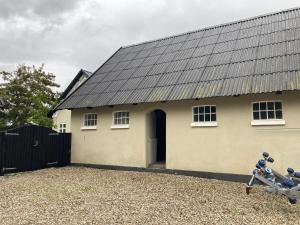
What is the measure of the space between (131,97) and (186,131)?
3.06m

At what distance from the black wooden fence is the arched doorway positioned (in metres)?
5.11

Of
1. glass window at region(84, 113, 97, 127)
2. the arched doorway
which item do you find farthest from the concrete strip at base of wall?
glass window at region(84, 113, 97, 127)

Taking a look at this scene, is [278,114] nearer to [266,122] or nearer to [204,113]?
[266,122]

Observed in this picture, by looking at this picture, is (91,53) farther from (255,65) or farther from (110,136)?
(255,65)

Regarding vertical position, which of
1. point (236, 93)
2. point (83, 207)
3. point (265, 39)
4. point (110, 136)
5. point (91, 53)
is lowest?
point (83, 207)

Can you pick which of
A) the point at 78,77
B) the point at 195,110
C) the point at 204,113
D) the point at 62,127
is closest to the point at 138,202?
the point at 204,113

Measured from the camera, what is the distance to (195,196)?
804cm

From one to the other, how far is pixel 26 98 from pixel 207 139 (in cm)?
2055

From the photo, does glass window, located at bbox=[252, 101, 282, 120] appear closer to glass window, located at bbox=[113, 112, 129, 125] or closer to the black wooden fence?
glass window, located at bbox=[113, 112, 129, 125]

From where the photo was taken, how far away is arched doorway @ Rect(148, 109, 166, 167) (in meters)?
13.3

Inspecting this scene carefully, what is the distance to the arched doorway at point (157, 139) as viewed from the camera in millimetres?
13312

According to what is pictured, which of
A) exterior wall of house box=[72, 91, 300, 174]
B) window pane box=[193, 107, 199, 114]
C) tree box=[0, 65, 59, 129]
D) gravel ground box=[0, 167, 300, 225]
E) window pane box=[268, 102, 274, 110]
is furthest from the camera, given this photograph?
tree box=[0, 65, 59, 129]

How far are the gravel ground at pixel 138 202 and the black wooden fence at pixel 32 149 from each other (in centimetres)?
179

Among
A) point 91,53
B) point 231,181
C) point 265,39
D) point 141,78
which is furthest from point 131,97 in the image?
point 91,53
